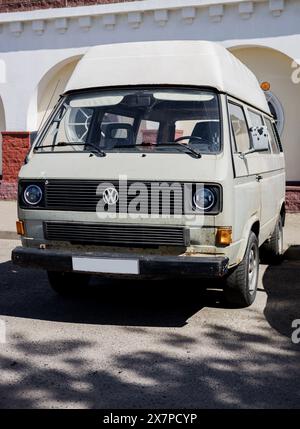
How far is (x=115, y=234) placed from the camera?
4602mm

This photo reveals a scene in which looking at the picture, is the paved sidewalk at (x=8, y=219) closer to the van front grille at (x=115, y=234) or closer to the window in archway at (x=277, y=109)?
the van front grille at (x=115, y=234)

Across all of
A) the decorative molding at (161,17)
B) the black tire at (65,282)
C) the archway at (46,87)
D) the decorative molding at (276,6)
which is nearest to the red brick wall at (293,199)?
the decorative molding at (276,6)

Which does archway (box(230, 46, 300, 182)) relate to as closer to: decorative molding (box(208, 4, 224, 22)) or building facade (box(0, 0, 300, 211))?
building facade (box(0, 0, 300, 211))

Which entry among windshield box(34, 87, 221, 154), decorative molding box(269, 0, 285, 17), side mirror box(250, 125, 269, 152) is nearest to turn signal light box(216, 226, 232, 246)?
windshield box(34, 87, 221, 154)

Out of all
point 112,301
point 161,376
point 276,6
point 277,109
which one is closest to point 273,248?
point 112,301

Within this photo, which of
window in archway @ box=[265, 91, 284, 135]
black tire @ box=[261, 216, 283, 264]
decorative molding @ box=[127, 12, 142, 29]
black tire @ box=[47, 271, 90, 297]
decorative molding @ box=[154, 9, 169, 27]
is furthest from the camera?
window in archway @ box=[265, 91, 284, 135]

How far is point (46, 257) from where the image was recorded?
15.3 feet

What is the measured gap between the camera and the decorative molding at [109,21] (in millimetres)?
12709

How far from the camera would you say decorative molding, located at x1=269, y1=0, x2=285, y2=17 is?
11305 mm

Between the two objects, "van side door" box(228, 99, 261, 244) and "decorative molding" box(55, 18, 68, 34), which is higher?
"decorative molding" box(55, 18, 68, 34)

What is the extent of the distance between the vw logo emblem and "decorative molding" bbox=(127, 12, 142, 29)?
8.97 meters

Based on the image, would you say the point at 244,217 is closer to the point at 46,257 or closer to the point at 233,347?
the point at 233,347

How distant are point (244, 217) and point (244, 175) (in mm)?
382
